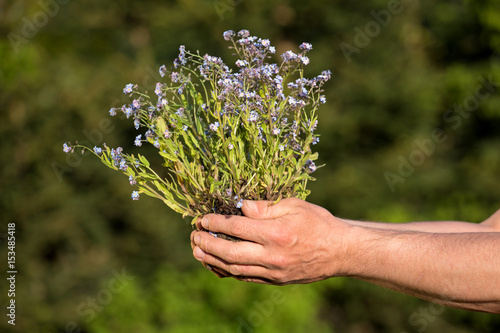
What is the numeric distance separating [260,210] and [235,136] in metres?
0.29

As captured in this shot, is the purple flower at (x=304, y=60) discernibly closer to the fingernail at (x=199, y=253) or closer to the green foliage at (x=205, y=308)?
the fingernail at (x=199, y=253)

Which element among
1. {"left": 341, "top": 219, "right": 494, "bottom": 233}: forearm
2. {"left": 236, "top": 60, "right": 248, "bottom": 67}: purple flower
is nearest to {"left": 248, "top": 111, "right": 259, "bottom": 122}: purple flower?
{"left": 236, "top": 60, "right": 248, "bottom": 67}: purple flower

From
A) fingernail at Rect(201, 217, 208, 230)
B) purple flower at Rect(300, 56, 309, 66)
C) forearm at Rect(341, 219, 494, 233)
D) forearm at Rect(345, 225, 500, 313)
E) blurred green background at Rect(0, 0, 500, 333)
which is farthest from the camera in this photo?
blurred green background at Rect(0, 0, 500, 333)

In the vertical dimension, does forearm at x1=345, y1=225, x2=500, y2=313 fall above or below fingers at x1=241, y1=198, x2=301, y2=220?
below

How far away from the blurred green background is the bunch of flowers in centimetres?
458

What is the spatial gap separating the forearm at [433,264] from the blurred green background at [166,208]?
14.9ft

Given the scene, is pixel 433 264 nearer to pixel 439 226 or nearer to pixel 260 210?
pixel 260 210

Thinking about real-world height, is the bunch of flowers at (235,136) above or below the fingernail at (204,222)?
above

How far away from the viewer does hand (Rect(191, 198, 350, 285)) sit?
195 centimetres

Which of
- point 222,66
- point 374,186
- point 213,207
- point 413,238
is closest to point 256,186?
point 213,207

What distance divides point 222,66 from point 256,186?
49 centimetres

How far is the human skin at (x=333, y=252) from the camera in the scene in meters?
1.81

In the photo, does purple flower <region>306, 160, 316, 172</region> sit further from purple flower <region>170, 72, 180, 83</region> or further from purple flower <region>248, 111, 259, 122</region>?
purple flower <region>170, 72, 180, 83</region>

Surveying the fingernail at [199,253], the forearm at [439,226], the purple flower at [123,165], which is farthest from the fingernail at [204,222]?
the forearm at [439,226]
